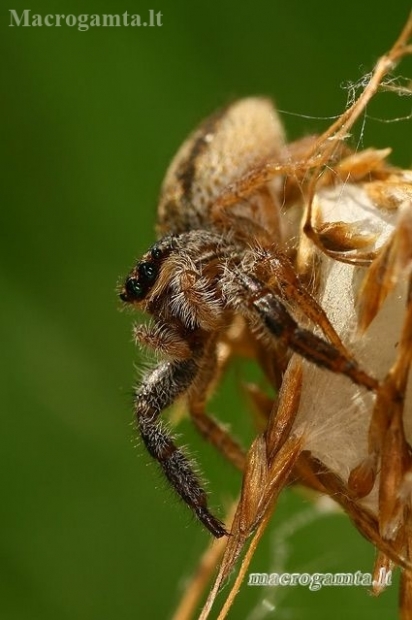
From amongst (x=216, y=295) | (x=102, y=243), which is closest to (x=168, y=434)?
(x=216, y=295)

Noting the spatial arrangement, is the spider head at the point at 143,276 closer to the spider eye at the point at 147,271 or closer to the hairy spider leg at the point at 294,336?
the spider eye at the point at 147,271

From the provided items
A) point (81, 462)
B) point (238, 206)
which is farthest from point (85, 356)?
point (238, 206)

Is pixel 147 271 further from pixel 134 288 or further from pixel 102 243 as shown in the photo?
pixel 102 243

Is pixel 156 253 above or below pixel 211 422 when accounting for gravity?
above

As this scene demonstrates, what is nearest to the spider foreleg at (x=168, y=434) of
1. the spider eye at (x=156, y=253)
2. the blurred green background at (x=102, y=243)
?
the spider eye at (x=156, y=253)

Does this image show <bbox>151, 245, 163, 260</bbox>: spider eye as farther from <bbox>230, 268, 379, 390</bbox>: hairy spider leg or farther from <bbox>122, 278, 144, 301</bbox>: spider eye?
<bbox>230, 268, 379, 390</bbox>: hairy spider leg

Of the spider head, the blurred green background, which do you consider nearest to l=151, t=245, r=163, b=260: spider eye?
the spider head

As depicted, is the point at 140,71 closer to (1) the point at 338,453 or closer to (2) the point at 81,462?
(2) the point at 81,462
